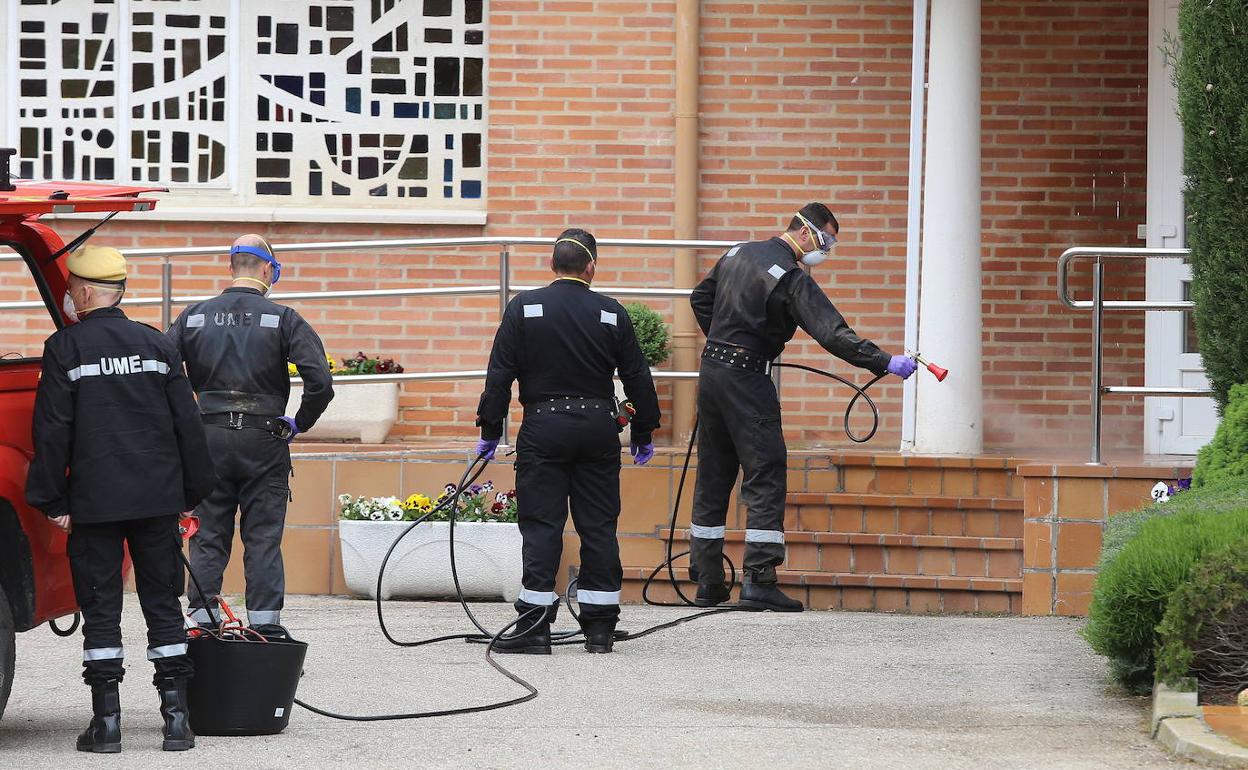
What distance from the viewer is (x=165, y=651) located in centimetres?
577

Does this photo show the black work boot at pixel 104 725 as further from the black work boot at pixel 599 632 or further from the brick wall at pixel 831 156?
the brick wall at pixel 831 156

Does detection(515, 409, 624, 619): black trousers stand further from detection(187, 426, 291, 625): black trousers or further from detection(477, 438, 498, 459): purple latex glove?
detection(187, 426, 291, 625): black trousers

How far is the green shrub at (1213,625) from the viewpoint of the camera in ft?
19.6

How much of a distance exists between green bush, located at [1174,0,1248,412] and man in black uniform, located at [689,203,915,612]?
159 cm

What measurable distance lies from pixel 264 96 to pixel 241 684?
6153mm

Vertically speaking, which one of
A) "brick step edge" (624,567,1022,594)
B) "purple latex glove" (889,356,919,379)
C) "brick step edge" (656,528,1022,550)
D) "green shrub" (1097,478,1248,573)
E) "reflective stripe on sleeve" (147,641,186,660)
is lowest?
"brick step edge" (624,567,1022,594)

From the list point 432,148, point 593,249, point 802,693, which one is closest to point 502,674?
point 802,693

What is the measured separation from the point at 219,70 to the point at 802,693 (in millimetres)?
6461

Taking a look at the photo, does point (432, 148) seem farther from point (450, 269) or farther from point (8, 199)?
point (8, 199)

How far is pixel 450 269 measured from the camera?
10828 millimetres

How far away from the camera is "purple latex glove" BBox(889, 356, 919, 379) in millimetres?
8305

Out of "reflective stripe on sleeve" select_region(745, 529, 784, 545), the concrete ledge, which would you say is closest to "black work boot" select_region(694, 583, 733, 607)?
"reflective stripe on sleeve" select_region(745, 529, 784, 545)

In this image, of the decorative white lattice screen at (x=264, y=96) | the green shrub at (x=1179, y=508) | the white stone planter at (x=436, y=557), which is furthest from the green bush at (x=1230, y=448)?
the decorative white lattice screen at (x=264, y=96)

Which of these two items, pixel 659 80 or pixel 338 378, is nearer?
pixel 338 378
